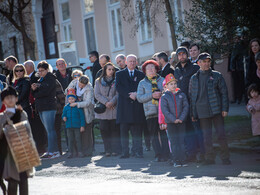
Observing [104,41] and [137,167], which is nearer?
[137,167]

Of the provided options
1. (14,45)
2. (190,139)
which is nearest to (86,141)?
(190,139)

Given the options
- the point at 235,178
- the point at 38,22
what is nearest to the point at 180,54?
the point at 235,178

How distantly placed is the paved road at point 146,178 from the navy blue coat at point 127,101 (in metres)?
0.89

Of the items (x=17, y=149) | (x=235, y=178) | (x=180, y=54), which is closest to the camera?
(x=17, y=149)

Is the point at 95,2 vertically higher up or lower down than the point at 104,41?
higher up

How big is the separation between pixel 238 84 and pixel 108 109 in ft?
31.3

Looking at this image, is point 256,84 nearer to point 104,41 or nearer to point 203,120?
point 203,120

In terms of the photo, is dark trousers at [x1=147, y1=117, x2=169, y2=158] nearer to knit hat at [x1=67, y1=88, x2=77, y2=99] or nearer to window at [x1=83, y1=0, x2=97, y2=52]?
knit hat at [x1=67, y1=88, x2=77, y2=99]

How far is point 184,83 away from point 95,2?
20.1 meters

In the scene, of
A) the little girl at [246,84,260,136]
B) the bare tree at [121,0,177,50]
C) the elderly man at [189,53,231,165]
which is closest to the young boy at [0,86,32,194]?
the elderly man at [189,53,231,165]

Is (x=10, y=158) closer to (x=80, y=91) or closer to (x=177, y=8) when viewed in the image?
(x=80, y=91)

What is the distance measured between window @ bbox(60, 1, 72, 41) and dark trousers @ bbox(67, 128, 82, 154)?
2076 cm

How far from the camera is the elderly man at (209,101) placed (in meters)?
10.1

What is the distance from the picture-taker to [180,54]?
35.7 ft
